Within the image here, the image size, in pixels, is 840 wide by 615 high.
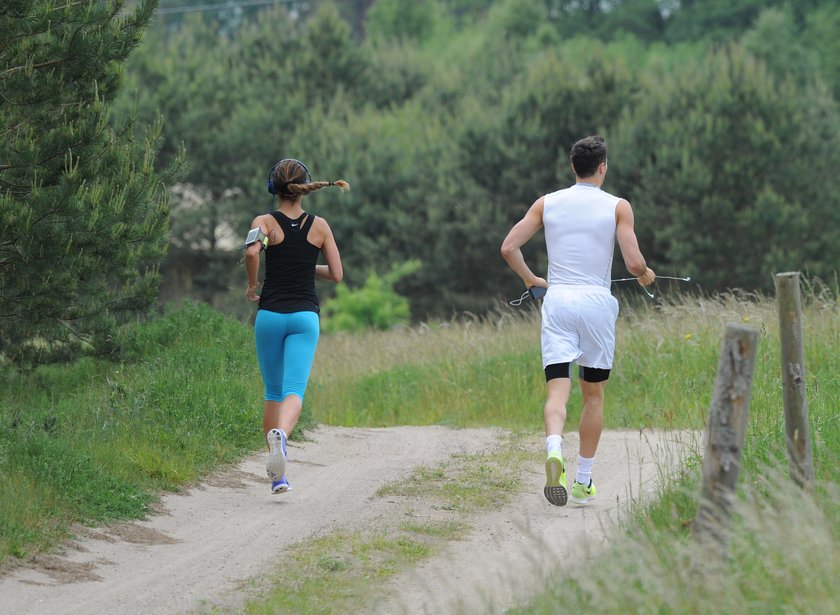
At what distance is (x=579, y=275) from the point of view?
682 centimetres

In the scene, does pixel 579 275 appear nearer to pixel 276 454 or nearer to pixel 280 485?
pixel 276 454

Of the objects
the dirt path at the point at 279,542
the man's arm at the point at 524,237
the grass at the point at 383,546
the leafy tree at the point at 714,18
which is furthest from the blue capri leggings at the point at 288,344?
the leafy tree at the point at 714,18

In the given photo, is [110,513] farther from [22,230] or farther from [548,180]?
[548,180]

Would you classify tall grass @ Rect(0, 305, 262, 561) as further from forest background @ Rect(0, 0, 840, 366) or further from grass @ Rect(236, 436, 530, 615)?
forest background @ Rect(0, 0, 840, 366)

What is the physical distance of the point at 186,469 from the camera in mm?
8242

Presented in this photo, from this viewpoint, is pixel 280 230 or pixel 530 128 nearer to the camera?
pixel 280 230

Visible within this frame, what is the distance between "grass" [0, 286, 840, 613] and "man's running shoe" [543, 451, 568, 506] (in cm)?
70

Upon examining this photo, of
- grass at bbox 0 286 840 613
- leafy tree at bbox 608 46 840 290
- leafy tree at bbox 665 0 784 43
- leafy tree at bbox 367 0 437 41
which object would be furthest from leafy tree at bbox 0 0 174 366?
leafy tree at bbox 367 0 437 41

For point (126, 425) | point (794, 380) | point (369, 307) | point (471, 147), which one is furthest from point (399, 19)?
point (794, 380)

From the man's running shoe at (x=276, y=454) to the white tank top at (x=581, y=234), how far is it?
1.94 m

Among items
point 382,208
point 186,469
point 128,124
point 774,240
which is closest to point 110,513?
point 186,469

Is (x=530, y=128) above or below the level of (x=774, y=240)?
above

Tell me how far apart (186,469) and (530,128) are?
1030 inches

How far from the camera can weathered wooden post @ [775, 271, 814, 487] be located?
230 inches
